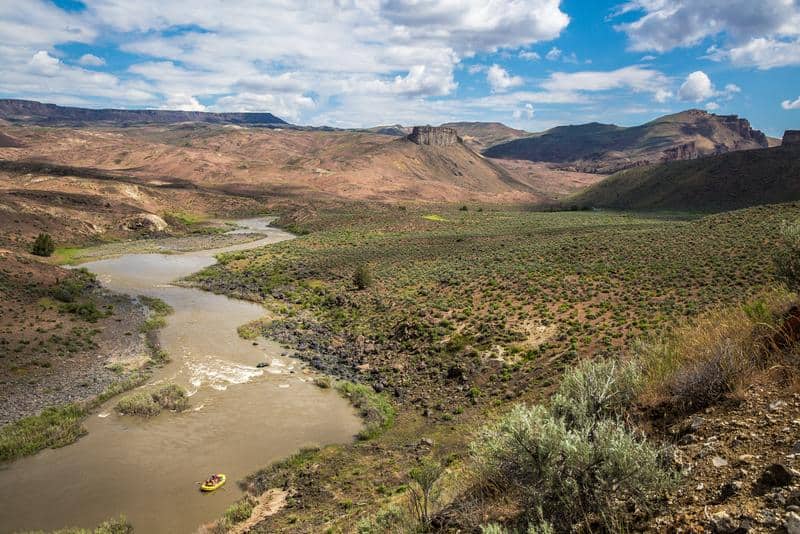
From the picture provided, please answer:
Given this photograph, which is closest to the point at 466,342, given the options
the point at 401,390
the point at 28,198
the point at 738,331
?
the point at 401,390

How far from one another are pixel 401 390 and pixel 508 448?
16365 millimetres

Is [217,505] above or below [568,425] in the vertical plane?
below

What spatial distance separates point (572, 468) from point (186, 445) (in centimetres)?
1628

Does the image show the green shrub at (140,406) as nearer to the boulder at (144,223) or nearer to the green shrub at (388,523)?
the green shrub at (388,523)

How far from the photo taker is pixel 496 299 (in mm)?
29734

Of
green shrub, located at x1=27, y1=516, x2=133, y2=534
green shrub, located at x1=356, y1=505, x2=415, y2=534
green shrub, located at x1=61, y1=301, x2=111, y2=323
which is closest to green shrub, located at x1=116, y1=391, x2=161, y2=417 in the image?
green shrub, located at x1=27, y1=516, x2=133, y2=534

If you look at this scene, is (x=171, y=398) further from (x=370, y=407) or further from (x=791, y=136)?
(x=791, y=136)

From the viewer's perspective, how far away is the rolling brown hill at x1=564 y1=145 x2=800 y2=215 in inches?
3595

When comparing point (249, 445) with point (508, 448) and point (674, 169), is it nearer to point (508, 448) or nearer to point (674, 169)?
point (508, 448)

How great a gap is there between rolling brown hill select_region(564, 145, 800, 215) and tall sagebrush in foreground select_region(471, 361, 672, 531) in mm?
104447

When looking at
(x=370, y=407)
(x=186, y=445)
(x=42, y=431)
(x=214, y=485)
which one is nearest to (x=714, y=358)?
(x=214, y=485)

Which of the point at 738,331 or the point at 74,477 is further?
the point at 74,477

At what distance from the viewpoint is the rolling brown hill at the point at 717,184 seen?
91312 millimetres

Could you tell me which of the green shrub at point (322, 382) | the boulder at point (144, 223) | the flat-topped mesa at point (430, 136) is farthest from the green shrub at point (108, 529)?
the flat-topped mesa at point (430, 136)
